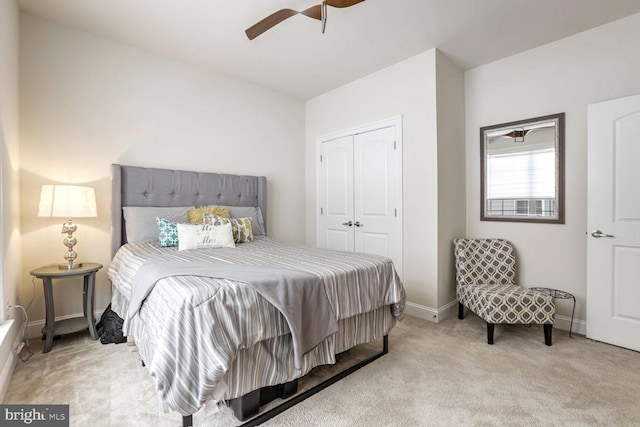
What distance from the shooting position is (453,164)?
3346mm

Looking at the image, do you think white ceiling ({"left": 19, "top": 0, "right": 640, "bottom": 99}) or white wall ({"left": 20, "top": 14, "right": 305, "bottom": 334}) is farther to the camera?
white wall ({"left": 20, "top": 14, "right": 305, "bottom": 334})

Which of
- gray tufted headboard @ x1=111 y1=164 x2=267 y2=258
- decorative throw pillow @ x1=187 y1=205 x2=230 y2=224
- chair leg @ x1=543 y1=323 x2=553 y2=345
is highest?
gray tufted headboard @ x1=111 y1=164 x2=267 y2=258

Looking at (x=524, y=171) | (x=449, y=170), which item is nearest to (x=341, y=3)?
(x=449, y=170)

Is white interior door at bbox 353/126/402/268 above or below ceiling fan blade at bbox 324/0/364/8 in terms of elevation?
below

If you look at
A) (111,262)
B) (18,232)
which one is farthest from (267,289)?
(18,232)

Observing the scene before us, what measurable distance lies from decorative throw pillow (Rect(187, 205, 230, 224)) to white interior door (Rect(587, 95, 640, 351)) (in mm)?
3422

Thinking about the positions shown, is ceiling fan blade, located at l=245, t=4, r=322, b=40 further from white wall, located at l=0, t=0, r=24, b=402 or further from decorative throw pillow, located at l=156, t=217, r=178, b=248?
decorative throw pillow, located at l=156, t=217, r=178, b=248

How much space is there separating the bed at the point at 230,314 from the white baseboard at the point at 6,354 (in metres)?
0.60

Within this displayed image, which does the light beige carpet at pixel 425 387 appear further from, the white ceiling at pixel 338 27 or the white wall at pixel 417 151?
the white ceiling at pixel 338 27

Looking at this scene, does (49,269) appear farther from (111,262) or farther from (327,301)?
(327,301)

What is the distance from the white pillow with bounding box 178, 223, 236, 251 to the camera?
260 centimetres

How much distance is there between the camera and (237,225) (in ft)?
10.2

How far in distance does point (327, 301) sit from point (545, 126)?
2.85m

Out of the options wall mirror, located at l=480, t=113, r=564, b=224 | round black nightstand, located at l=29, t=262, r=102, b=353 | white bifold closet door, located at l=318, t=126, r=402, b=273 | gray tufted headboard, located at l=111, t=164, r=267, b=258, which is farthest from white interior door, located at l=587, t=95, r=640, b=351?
round black nightstand, located at l=29, t=262, r=102, b=353
